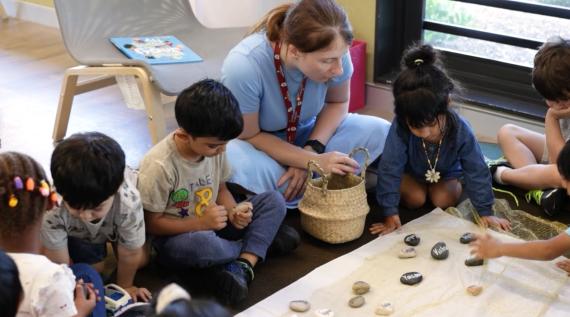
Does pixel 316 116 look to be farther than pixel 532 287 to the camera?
Yes

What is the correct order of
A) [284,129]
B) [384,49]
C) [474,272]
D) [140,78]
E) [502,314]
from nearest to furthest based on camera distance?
[502,314]
[474,272]
[284,129]
[140,78]
[384,49]

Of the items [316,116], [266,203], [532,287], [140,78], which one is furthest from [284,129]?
[532,287]

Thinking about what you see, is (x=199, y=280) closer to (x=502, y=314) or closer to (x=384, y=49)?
(x=502, y=314)

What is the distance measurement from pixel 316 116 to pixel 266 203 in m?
0.43

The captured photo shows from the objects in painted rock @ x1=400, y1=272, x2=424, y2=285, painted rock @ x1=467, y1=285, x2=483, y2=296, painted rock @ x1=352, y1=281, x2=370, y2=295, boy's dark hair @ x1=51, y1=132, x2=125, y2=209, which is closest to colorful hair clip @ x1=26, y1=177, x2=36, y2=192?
boy's dark hair @ x1=51, y1=132, x2=125, y2=209

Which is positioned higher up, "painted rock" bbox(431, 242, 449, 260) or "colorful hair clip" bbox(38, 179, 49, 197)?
"colorful hair clip" bbox(38, 179, 49, 197)

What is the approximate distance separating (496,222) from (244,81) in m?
0.76

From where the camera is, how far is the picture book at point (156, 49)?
2.34m

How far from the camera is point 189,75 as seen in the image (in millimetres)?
2266

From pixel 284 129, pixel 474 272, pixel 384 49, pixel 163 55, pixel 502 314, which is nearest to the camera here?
pixel 502 314

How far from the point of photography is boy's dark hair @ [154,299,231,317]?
31.1 inches

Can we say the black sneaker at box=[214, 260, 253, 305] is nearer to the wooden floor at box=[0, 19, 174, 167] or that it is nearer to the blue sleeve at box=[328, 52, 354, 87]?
the blue sleeve at box=[328, 52, 354, 87]

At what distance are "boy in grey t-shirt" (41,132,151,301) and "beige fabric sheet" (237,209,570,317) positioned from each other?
11.8 inches

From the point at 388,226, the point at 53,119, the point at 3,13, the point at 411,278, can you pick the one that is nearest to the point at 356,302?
the point at 411,278
